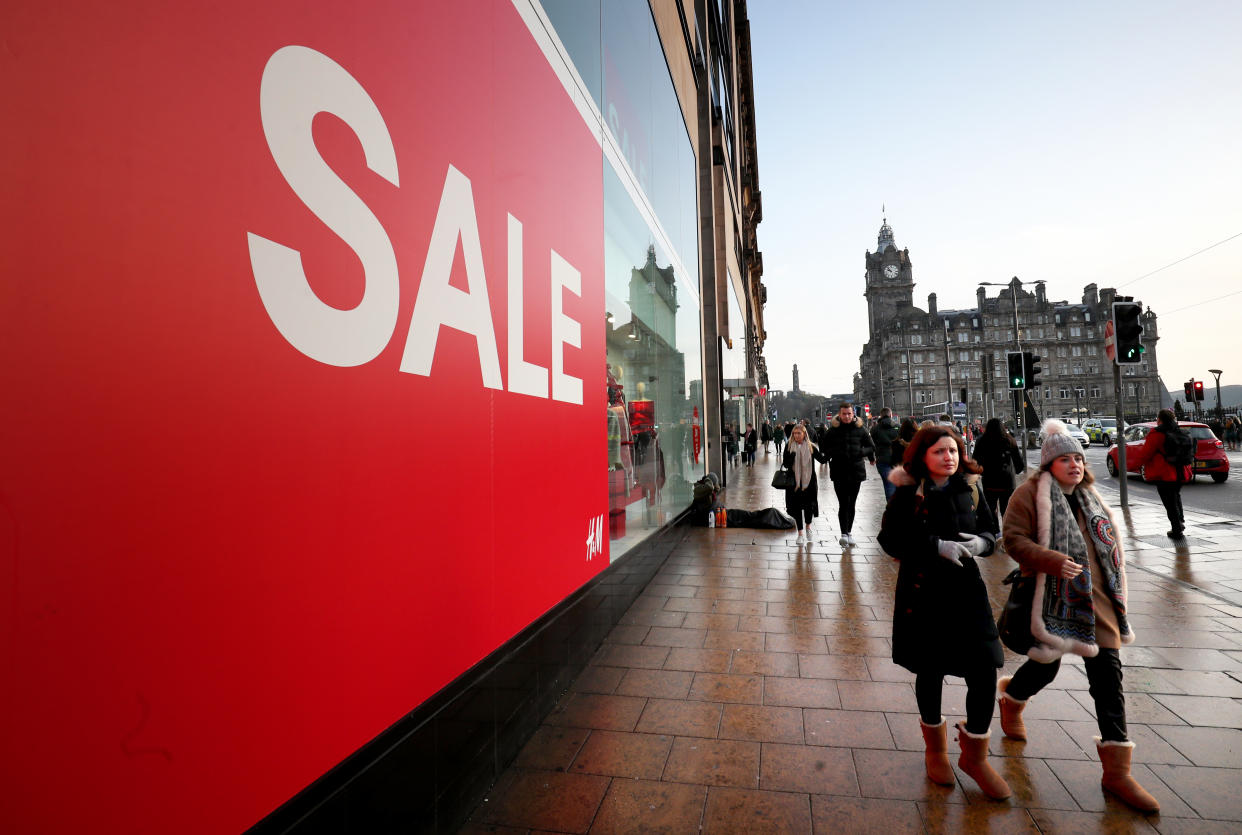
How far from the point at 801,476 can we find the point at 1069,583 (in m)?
6.22

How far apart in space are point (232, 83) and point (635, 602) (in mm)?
5115

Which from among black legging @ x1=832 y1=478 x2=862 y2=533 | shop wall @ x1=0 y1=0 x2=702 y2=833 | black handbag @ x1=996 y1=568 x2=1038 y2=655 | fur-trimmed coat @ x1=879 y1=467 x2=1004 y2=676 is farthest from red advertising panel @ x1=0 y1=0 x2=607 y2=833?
black legging @ x1=832 y1=478 x2=862 y2=533

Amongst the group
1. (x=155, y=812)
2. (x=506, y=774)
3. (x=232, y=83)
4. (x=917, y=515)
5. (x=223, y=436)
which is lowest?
(x=506, y=774)

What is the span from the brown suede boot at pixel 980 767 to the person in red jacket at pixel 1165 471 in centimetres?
744

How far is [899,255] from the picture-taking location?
11588 cm

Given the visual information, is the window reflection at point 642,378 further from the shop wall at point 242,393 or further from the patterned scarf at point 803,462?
the shop wall at point 242,393

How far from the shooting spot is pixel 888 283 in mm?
116812

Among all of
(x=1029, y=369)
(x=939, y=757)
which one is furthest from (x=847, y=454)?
(x=1029, y=369)

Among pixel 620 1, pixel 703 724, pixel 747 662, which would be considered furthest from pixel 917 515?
pixel 620 1

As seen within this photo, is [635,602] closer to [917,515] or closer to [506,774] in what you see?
[506,774]

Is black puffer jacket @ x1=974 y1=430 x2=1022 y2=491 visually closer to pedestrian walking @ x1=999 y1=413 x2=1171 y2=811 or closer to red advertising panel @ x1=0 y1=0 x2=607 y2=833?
pedestrian walking @ x1=999 y1=413 x2=1171 y2=811

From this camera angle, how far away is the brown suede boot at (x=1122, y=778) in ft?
8.29

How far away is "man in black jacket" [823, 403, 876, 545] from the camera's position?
8.05m

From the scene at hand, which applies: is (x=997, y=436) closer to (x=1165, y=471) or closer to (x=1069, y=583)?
(x=1165, y=471)
